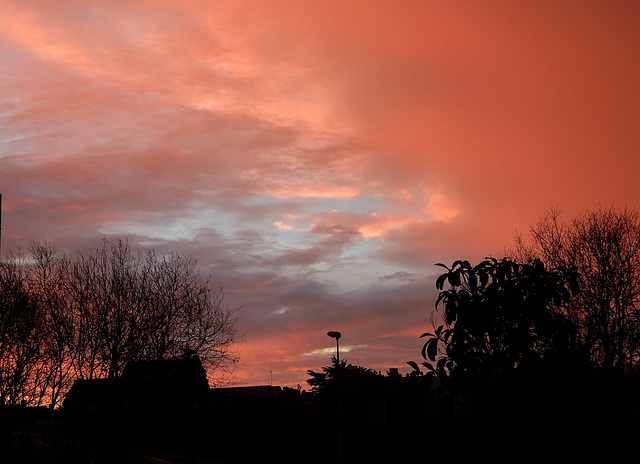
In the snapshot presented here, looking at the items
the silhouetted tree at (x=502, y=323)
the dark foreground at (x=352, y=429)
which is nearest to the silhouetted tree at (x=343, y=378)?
the dark foreground at (x=352, y=429)

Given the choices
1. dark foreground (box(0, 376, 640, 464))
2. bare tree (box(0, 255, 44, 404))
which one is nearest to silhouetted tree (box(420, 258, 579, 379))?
dark foreground (box(0, 376, 640, 464))

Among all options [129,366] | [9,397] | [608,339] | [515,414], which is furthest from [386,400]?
[515,414]

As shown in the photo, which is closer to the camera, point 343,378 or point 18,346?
point 18,346

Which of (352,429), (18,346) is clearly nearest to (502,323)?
(18,346)

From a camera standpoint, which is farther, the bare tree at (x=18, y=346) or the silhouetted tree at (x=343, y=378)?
the silhouetted tree at (x=343, y=378)

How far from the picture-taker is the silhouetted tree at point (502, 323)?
250 inches

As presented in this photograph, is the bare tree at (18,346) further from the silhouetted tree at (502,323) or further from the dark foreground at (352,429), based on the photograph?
the silhouetted tree at (502,323)

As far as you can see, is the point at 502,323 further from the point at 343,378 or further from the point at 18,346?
the point at 343,378

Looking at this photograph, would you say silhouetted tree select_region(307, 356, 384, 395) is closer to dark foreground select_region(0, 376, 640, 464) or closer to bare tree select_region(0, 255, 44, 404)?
dark foreground select_region(0, 376, 640, 464)

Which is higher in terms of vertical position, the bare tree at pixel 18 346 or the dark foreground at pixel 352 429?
the bare tree at pixel 18 346

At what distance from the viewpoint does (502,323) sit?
659 cm

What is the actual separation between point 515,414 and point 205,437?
4520 centimetres

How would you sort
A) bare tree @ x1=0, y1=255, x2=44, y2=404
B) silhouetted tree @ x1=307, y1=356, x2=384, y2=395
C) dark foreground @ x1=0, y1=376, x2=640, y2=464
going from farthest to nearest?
silhouetted tree @ x1=307, y1=356, x2=384, y2=395, bare tree @ x1=0, y1=255, x2=44, y2=404, dark foreground @ x1=0, y1=376, x2=640, y2=464

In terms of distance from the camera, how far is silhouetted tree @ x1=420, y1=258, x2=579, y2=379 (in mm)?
6359
